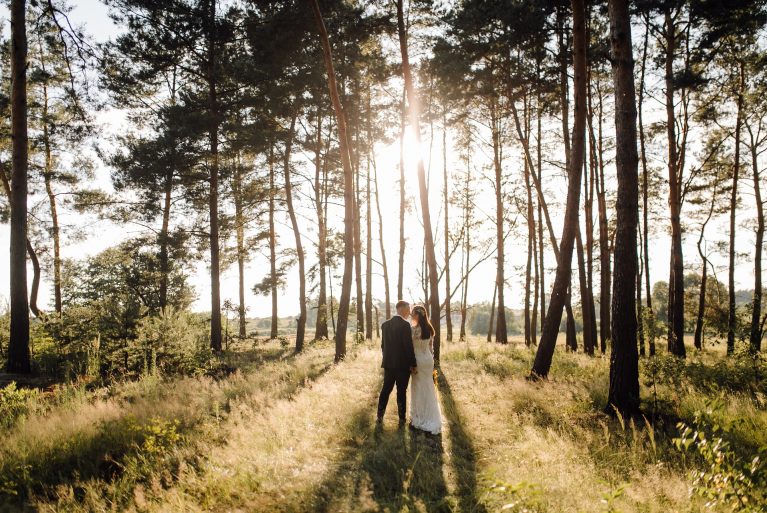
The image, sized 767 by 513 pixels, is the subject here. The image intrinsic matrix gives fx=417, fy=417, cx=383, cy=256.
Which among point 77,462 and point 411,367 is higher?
point 411,367

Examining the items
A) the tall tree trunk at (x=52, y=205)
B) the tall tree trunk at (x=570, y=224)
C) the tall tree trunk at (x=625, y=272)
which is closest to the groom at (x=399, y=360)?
the tall tree trunk at (x=625, y=272)

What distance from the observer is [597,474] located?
180 inches

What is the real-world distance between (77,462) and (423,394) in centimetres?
478

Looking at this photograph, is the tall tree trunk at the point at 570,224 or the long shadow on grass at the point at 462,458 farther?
the tall tree trunk at the point at 570,224

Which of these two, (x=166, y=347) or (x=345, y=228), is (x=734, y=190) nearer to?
(x=345, y=228)

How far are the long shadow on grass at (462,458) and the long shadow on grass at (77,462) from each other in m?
3.13

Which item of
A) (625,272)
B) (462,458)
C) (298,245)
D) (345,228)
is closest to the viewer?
(462,458)

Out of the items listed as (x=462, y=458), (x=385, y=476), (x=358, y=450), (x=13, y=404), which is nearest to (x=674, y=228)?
(x=462, y=458)

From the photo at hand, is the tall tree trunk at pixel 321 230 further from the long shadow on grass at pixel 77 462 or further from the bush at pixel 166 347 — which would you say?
the long shadow on grass at pixel 77 462

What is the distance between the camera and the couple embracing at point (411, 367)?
6.79 meters

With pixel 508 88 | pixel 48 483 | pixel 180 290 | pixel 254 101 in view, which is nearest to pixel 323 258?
pixel 180 290

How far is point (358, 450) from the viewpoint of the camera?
5555 millimetres

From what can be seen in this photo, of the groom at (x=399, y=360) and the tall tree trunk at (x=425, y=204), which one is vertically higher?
the tall tree trunk at (x=425, y=204)

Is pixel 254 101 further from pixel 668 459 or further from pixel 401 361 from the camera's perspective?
pixel 668 459
